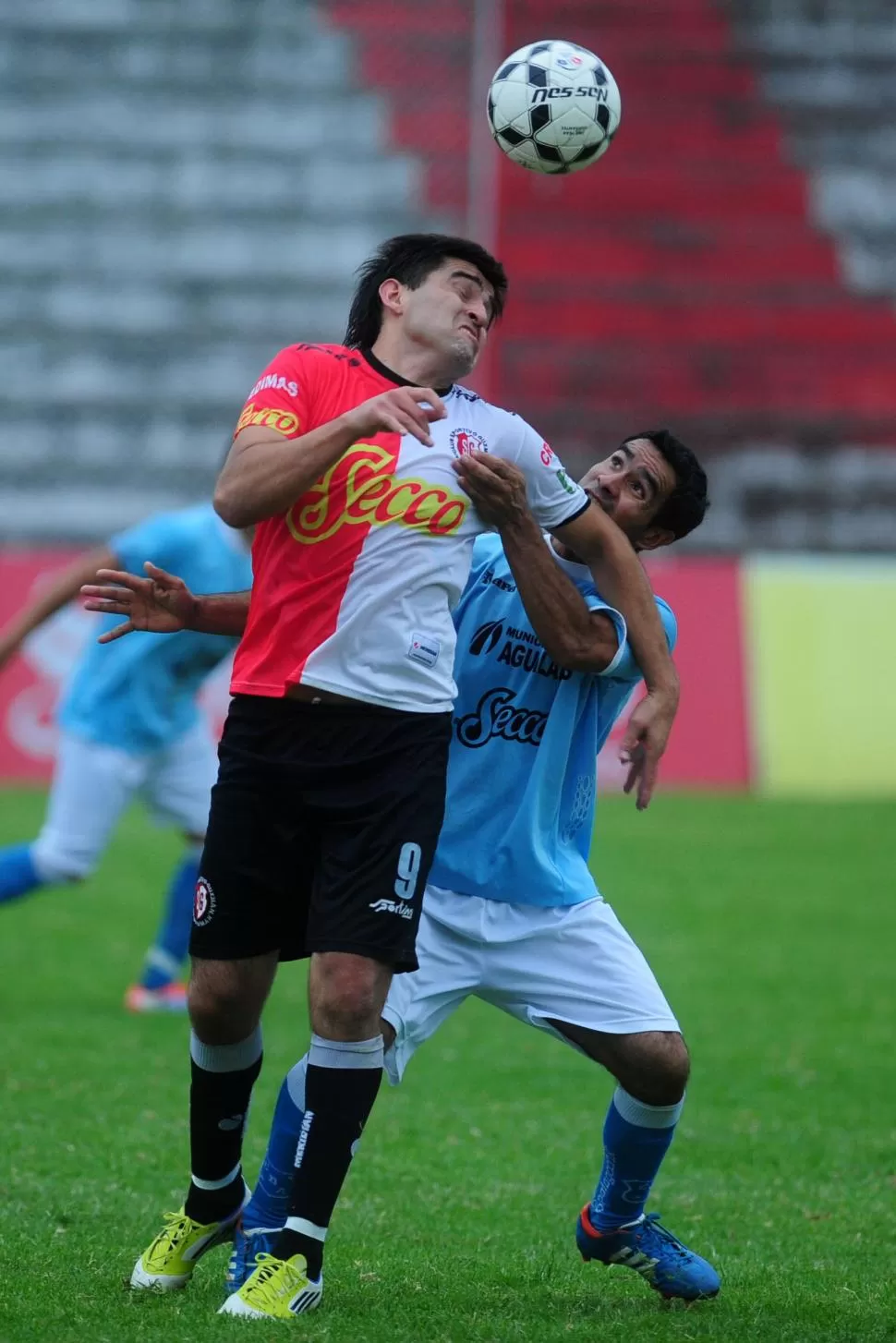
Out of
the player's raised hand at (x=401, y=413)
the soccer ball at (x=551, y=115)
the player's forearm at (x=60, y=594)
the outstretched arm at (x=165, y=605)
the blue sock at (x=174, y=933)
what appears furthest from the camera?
the blue sock at (x=174, y=933)

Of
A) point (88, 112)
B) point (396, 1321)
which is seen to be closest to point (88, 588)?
point (396, 1321)

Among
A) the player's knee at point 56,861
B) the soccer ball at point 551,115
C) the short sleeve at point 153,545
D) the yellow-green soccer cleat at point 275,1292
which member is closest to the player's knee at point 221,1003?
the yellow-green soccer cleat at point 275,1292

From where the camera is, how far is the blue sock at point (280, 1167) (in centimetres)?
405

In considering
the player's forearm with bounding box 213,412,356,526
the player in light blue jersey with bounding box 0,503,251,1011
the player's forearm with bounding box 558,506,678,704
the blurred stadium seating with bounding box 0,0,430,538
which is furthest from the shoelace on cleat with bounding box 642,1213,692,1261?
the blurred stadium seating with bounding box 0,0,430,538

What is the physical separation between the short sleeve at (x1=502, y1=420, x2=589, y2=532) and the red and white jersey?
169 millimetres

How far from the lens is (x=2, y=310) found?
60.7ft

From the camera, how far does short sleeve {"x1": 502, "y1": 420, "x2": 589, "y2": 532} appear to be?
420cm

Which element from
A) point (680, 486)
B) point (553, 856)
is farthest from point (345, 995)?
point (680, 486)

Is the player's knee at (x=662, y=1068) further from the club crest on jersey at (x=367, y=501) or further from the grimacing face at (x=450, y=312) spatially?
the grimacing face at (x=450, y=312)

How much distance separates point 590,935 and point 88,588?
4.62 ft

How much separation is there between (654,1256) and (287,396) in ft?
6.87

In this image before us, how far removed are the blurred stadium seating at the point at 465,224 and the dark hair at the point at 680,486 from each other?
530 inches

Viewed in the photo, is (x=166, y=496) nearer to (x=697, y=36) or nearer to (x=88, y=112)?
(x=88, y=112)

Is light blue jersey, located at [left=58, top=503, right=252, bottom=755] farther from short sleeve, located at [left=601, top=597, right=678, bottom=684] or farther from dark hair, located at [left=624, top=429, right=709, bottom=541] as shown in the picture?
short sleeve, located at [left=601, top=597, right=678, bottom=684]
